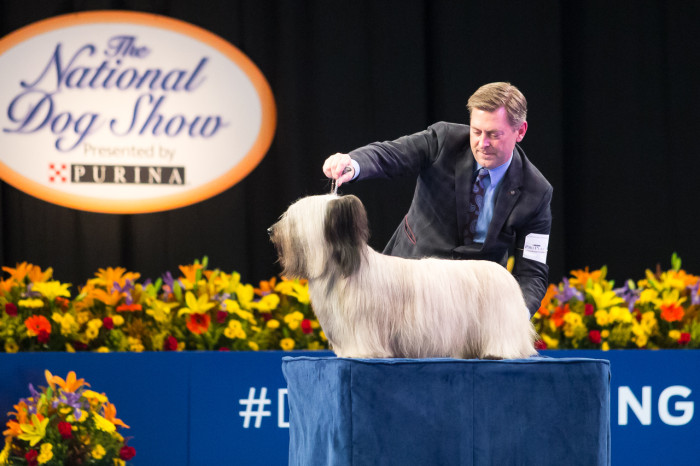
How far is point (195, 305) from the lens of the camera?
434 centimetres

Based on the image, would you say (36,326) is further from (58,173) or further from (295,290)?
(58,173)

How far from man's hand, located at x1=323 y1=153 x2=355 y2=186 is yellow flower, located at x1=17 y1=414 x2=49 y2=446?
5.89 feet

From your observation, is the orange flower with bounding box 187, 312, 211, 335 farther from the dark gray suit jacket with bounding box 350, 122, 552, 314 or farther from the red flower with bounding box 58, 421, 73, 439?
→ the dark gray suit jacket with bounding box 350, 122, 552, 314

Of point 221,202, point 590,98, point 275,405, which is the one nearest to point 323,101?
point 221,202

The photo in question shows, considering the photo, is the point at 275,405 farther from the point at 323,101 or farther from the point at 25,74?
the point at 25,74

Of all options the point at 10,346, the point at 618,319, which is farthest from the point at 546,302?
the point at 10,346

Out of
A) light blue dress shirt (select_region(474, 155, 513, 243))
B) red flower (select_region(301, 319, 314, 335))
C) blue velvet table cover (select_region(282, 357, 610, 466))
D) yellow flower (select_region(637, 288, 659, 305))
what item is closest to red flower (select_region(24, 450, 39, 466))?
red flower (select_region(301, 319, 314, 335))

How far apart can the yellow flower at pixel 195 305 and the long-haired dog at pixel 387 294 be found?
1.96 m

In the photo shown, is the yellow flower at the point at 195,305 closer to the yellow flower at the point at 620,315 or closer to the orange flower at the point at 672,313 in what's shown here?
the yellow flower at the point at 620,315

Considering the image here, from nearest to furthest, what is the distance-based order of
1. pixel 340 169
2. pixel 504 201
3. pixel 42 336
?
1. pixel 340 169
2. pixel 504 201
3. pixel 42 336

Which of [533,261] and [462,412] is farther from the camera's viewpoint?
[533,261]

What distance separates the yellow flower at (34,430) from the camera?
11.8 feet

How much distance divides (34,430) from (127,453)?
376 millimetres

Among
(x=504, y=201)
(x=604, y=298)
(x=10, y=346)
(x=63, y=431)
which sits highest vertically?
(x=504, y=201)
